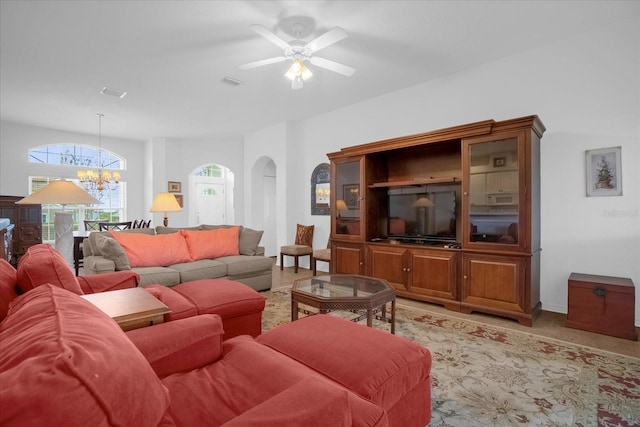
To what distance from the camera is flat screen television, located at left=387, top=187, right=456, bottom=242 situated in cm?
408

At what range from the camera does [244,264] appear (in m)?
4.19

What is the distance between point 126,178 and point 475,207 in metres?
7.83

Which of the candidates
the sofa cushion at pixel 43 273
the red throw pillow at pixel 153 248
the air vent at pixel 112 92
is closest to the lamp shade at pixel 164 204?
the red throw pillow at pixel 153 248

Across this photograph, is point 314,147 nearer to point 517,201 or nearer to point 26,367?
point 517,201

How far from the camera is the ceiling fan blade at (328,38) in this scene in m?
2.69

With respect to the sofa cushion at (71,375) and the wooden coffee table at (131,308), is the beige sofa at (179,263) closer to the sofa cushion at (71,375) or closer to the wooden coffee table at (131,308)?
the wooden coffee table at (131,308)

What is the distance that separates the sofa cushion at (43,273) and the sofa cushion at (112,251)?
1.75m

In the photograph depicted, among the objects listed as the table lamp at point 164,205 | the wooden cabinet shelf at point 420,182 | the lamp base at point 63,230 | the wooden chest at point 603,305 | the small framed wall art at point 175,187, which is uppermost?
the small framed wall art at point 175,187

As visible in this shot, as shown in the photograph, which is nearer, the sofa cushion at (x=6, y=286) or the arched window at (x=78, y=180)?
the sofa cushion at (x=6, y=286)

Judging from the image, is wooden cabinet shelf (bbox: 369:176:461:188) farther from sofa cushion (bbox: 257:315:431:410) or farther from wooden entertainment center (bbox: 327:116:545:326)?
sofa cushion (bbox: 257:315:431:410)

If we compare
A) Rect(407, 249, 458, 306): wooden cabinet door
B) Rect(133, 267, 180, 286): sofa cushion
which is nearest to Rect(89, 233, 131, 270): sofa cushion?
Rect(133, 267, 180, 286): sofa cushion

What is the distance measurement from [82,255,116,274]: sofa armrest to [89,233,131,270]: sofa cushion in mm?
51

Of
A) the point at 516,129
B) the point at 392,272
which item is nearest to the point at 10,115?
the point at 392,272

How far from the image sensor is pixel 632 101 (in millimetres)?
3062
